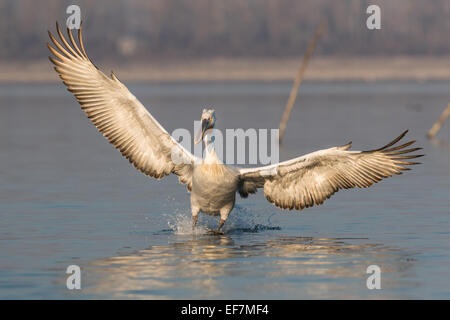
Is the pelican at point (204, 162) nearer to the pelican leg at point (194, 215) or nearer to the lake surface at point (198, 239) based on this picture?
the pelican leg at point (194, 215)

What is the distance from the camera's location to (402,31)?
15662 centimetres

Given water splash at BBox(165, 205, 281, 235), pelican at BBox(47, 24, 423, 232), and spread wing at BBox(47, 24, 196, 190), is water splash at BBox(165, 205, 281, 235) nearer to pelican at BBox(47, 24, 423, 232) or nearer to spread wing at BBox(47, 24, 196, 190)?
pelican at BBox(47, 24, 423, 232)

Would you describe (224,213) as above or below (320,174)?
below

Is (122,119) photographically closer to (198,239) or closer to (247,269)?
(198,239)

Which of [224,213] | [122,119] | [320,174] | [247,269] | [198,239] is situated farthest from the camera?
[224,213]

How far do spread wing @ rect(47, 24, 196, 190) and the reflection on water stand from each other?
4.61ft

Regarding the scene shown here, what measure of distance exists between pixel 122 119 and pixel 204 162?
1545 millimetres

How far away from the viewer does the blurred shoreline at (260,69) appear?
128625mm

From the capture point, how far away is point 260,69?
136125 mm

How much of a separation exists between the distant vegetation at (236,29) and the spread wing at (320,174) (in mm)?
123707
